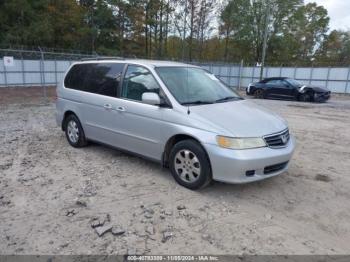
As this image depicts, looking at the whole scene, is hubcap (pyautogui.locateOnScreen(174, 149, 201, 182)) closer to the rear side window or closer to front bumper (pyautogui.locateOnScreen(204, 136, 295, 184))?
front bumper (pyautogui.locateOnScreen(204, 136, 295, 184))

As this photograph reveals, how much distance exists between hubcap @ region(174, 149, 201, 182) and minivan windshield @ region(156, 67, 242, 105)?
73 centimetres

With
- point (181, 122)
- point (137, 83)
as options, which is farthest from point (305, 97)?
point (181, 122)

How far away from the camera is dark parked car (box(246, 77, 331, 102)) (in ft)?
53.0

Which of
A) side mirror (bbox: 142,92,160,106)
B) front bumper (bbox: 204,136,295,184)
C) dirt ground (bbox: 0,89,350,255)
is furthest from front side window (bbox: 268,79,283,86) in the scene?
side mirror (bbox: 142,92,160,106)

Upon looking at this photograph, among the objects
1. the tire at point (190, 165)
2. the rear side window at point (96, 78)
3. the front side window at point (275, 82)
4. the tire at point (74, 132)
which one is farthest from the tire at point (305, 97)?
the tire at point (190, 165)

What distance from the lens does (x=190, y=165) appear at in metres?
4.00

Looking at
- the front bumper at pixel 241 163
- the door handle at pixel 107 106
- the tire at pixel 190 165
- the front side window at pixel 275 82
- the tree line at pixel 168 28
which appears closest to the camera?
the front bumper at pixel 241 163

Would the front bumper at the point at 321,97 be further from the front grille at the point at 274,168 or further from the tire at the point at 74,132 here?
the tire at the point at 74,132

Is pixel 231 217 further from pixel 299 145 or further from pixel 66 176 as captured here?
pixel 299 145

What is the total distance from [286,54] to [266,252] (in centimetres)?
4251

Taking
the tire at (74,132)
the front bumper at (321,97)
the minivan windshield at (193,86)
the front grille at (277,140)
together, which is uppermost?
the minivan windshield at (193,86)

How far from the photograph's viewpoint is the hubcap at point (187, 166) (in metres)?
3.93

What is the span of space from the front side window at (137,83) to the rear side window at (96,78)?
0.20 metres

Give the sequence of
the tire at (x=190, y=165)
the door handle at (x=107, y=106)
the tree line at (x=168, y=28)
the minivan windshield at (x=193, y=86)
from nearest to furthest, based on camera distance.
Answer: the tire at (x=190, y=165) < the minivan windshield at (x=193, y=86) < the door handle at (x=107, y=106) < the tree line at (x=168, y=28)
